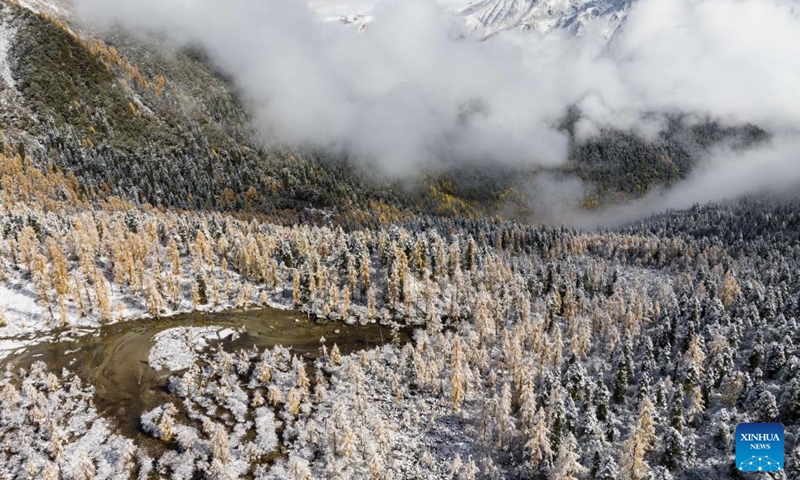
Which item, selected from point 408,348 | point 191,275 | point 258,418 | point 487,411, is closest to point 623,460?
point 487,411

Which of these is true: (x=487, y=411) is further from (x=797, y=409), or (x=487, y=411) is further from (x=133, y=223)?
(x=133, y=223)

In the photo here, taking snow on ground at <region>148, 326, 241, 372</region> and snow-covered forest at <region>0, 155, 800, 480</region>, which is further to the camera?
snow on ground at <region>148, 326, 241, 372</region>

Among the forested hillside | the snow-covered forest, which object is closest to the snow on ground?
the forested hillside

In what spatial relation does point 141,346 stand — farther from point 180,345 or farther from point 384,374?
point 384,374

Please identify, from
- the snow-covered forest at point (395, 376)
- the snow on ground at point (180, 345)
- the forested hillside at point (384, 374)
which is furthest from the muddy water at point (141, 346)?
the snow-covered forest at point (395, 376)

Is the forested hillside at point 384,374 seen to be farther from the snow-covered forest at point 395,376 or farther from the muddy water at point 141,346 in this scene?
the muddy water at point 141,346

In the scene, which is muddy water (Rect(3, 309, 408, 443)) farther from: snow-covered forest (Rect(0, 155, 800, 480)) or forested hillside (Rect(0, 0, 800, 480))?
snow-covered forest (Rect(0, 155, 800, 480))
